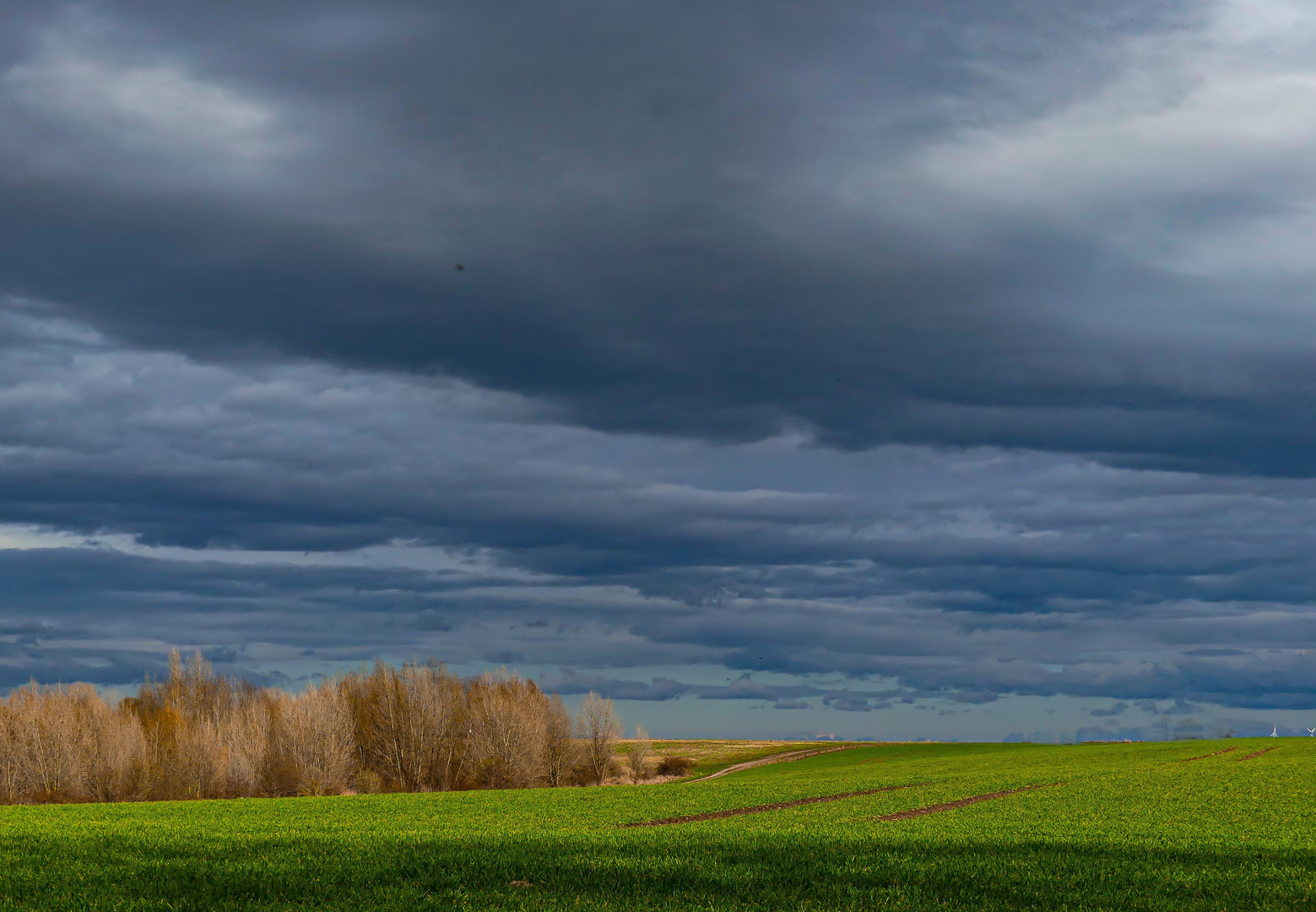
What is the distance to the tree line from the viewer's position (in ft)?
344

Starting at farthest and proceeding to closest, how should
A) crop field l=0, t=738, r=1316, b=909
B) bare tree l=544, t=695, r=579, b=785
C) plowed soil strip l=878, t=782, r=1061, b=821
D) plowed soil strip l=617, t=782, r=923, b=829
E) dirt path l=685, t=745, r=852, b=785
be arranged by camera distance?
1. dirt path l=685, t=745, r=852, b=785
2. bare tree l=544, t=695, r=579, b=785
3. plowed soil strip l=878, t=782, r=1061, b=821
4. plowed soil strip l=617, t=782, r=923, b=829
5. crop field l=0, t=738, r=1316, b=909

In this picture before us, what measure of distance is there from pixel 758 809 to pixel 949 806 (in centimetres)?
1149

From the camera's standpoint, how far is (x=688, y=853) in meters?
30.5

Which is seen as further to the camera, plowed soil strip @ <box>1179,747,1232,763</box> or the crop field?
plowed soil strip @ <box>1179,747,1232,763</box>

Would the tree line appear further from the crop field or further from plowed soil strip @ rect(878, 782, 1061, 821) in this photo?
plowed soil strip @ rect(878, 782, 1061, 821)

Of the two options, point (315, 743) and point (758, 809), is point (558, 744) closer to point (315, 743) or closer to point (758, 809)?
point (315, 743)

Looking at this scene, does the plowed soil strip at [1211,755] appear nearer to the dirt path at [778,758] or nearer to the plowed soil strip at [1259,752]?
the plowed soil strip at [1259,752]

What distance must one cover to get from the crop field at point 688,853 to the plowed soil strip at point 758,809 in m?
0.70

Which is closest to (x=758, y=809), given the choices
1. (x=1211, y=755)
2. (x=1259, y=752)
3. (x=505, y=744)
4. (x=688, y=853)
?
(x=688, y=853)

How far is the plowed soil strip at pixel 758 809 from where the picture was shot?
5188cm

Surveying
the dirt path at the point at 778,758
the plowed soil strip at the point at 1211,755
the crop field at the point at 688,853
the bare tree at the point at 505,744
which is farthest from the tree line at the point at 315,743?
the plowed soil strip at the point at 1211,755

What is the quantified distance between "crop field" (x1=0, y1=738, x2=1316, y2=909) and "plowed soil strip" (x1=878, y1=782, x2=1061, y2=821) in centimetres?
52

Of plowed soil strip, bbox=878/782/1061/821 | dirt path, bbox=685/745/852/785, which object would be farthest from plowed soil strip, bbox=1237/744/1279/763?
dirt path, bbox=685/745/852/785

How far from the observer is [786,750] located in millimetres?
193250
